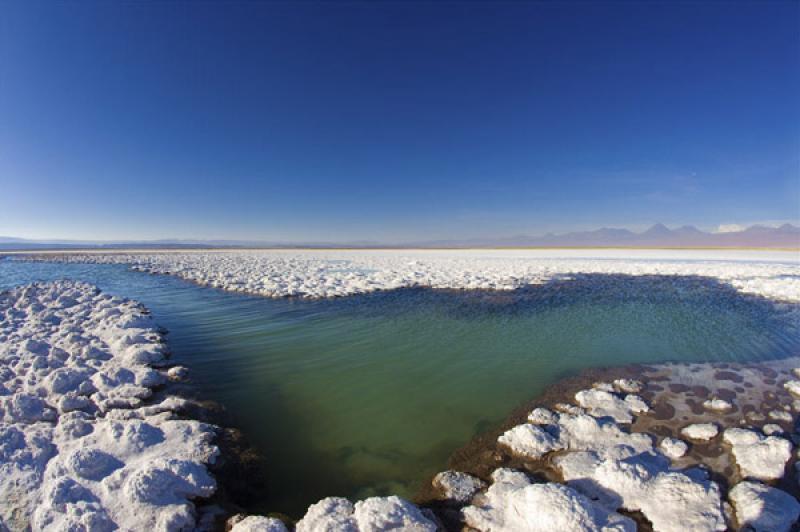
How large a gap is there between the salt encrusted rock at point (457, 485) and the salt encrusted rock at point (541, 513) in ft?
0.45

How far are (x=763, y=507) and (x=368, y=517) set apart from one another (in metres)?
3.21

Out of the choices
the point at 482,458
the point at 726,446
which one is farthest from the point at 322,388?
the point at 726,446

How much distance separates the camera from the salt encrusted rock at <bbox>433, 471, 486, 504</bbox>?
3.16 meters

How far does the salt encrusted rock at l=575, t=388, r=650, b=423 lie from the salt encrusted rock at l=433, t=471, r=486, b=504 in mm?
2219

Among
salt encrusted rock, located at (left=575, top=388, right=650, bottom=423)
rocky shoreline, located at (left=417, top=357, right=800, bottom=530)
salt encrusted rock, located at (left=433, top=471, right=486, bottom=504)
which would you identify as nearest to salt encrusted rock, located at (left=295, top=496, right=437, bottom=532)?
rocky shoreline, located at (left=417, top=357, right=800, bottom=530)

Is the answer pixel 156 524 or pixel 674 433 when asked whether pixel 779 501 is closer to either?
pixel 674 433

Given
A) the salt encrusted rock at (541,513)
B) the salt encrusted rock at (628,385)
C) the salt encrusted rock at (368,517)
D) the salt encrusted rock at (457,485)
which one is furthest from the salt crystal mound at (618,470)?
the salt encrusted rock at (628,385)

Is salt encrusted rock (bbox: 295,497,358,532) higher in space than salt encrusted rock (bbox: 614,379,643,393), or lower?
lower

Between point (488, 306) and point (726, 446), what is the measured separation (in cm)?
762

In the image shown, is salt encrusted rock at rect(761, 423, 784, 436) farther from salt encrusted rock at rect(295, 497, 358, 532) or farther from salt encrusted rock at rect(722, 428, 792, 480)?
salt encrusted rock at rect(295, 497, 358, 532)

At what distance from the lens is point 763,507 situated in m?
2.84

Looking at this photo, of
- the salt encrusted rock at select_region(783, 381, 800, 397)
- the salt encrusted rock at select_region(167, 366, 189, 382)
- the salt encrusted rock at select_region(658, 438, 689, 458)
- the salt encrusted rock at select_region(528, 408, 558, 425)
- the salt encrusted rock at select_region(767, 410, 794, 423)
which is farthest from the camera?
the salt encrusted rock at select_region(167, 366, 189, 382)

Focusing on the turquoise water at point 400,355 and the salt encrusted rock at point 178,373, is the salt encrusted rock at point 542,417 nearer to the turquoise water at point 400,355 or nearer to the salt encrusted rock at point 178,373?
the turquoise water at point 400,355

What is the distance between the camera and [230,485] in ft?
11.0
